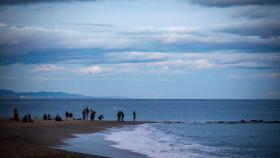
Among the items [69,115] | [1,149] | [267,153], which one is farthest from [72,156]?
[69,115]

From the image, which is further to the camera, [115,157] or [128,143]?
[128,143]

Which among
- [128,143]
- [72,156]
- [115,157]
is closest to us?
[72,156]

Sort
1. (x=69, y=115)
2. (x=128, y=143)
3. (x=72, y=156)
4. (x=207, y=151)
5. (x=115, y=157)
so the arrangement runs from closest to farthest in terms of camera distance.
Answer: (x=72, y=156), (x=115, y=157), (x=207, y=151), (x=128, y=143), (x=69, y=115)

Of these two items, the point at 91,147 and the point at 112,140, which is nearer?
the point at 91,147

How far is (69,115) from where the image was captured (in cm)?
6034

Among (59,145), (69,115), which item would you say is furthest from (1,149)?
(69,115)

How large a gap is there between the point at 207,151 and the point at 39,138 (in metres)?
12.2

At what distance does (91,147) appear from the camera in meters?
29.2

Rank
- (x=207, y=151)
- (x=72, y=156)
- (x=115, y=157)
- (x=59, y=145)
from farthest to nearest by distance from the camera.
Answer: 1. (x=207, y=151)
2. (x=59, y=145)
3. (x=115, y=157)
4. (x=72, y=156)

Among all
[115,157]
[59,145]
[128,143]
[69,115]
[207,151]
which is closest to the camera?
[115,157]

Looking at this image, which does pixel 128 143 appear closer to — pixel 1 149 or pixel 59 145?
pixel 59 145

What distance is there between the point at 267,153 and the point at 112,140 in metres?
12.3

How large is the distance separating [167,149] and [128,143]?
163 inches

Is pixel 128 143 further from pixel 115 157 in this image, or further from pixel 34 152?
pixel 34 152
